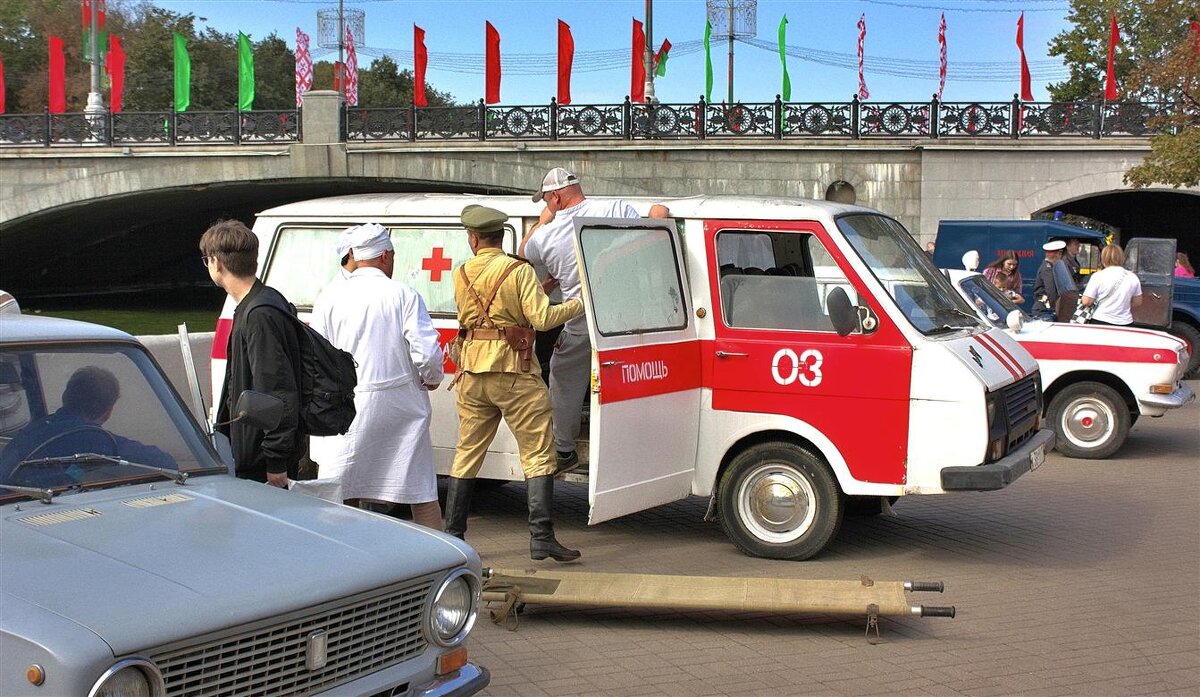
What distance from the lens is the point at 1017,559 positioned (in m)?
7.94

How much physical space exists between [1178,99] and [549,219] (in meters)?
24.3

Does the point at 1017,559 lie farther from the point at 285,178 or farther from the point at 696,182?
the point at 285,178

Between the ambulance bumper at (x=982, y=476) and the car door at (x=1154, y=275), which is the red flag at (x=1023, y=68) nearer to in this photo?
the car door at (x=1154, y=275)

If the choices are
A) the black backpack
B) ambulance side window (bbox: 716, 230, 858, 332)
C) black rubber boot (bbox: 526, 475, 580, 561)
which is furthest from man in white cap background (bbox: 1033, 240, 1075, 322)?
the black backpack

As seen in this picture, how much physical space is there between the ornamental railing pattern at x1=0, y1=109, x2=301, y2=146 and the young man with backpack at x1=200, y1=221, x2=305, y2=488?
31504 mm

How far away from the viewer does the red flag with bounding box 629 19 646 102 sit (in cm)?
3753

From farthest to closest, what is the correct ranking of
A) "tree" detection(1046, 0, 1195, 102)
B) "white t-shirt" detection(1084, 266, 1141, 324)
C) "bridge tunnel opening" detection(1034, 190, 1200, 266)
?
1. "tree" detection(1046, 0, 1195, 102)
2. "bridge tunnel opening" detection(1034, 190, 1200, 266)
3. "white t-shirt" detection(1084, 266, 1141, 324)

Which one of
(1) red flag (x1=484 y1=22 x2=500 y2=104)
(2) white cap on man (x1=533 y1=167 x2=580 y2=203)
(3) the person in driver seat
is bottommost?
(3) the person in driver seat

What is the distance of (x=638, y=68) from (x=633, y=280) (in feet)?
103

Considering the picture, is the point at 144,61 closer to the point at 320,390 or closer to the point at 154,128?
the point at 154,128

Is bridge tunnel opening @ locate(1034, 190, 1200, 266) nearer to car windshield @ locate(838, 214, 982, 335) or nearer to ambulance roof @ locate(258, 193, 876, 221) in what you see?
car windshield @ locate(838, 214, 982, 335)

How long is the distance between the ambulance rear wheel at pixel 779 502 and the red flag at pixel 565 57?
95.8 ft

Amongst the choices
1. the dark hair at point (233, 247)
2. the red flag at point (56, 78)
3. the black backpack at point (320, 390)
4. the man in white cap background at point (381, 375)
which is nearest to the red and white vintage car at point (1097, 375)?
the man in white cap background at point (381, 375)

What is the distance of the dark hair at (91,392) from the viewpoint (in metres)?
4.14
